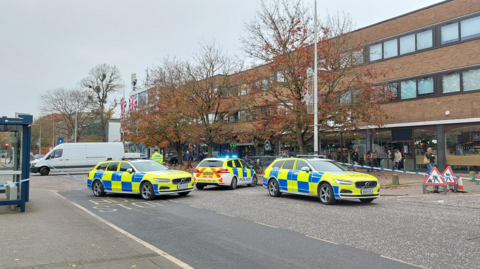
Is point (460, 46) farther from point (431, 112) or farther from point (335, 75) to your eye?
point (335, 75)

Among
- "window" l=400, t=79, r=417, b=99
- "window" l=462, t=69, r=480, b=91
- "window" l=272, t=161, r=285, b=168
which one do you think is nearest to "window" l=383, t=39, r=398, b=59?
"window" l=400, t=79, r=417, b=99

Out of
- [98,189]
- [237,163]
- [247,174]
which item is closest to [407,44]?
[247,174]

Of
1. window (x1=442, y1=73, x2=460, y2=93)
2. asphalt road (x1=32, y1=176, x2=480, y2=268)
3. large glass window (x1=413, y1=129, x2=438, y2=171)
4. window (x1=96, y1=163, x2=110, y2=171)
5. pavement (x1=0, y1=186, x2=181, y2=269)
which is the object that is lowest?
asphalt road (x1=32, y1=176, x2=480, y2=268)

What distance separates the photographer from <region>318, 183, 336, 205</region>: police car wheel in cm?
1199

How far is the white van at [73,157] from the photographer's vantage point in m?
31.3

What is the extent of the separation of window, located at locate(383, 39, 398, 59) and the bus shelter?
74.9 ft

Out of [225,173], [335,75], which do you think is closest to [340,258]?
[225,173]

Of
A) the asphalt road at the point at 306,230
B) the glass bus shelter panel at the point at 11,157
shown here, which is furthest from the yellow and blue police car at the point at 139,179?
the glass bus shelter panel at the point at 11,157

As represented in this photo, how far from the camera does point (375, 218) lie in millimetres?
9625

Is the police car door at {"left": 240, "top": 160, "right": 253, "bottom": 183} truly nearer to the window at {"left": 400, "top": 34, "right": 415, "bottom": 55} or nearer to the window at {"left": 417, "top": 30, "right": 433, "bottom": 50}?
the window at {"left": 400, "top": 34, "right": 415, "bottom": 55}

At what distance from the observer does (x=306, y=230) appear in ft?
27.0

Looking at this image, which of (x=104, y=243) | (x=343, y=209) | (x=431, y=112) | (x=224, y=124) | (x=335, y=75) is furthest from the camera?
(x=224, y=124)

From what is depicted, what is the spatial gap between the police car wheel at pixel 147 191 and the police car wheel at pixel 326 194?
219 inches

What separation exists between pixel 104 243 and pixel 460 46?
901 inches
